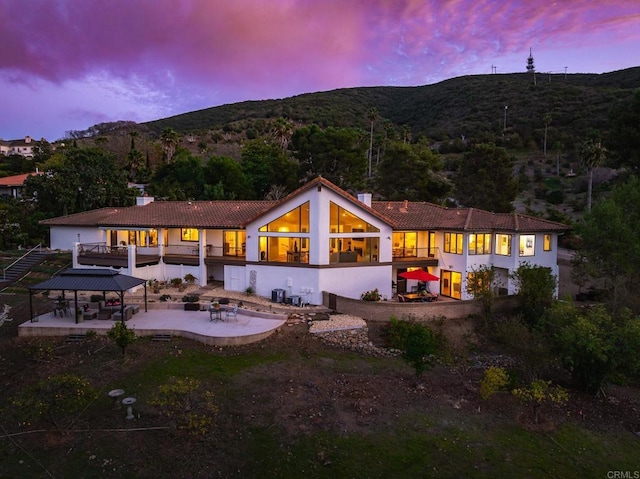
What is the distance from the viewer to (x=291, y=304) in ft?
75.6

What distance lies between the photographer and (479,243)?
25.5 meters

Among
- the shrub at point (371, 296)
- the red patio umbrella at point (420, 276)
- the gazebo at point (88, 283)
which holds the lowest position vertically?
the shrub at point (371, 296)

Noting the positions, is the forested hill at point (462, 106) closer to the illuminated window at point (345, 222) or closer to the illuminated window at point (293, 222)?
the illuminated window at point (345, 222)

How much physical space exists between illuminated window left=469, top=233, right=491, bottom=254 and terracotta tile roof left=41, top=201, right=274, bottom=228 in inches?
512

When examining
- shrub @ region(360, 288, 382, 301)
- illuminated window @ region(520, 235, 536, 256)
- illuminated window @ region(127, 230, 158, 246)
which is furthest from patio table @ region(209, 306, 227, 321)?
illuminated window @ region(520, 235, 536, 256)

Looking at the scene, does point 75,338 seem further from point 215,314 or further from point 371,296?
point 371,296

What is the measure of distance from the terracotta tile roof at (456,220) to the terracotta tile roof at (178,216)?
879 centimetres

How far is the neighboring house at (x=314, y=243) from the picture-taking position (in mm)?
23609

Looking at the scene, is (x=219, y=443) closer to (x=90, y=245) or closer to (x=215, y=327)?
(x=215, y=327)

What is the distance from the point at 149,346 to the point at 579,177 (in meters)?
64.8

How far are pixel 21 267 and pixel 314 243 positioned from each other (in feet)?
67.1

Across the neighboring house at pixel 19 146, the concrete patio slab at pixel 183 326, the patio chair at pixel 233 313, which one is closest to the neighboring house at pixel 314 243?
the patio chair at pixel 233 313

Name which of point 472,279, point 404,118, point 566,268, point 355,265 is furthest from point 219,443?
point 404,118

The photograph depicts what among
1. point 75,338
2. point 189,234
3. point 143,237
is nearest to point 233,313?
point 75,338
